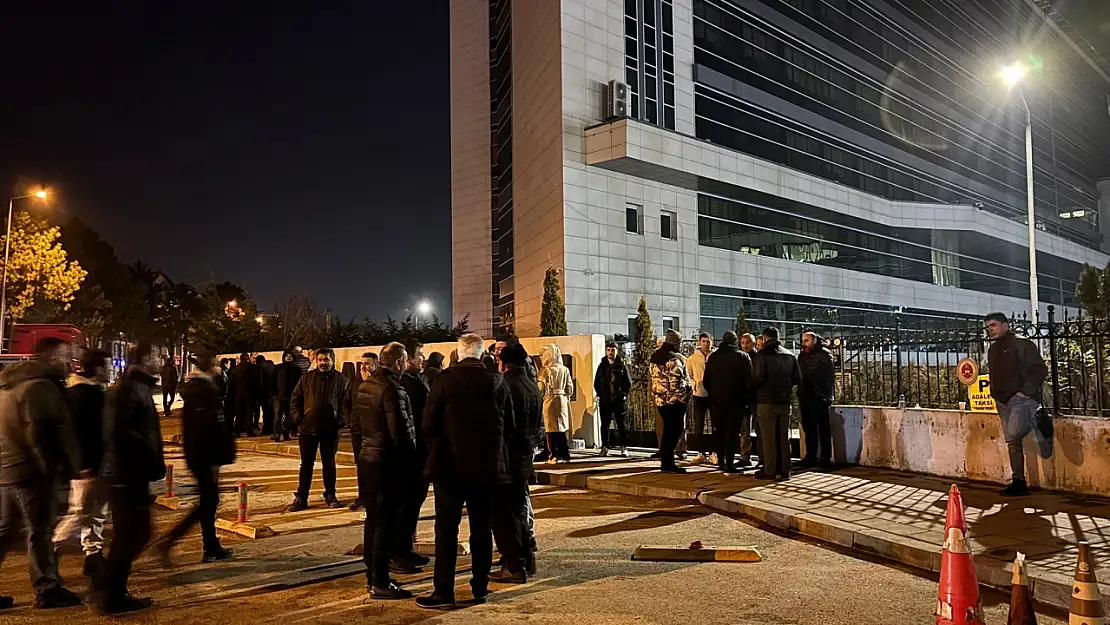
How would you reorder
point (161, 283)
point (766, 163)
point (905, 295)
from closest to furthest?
1. point (766, 163)
2. point (905, 295)
3. point (161, 283)

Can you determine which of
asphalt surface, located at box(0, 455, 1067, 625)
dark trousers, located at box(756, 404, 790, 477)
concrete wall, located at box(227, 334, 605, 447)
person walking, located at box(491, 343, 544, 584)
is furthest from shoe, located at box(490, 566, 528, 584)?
concrete wall, located at box(227, 334, 605, 447)

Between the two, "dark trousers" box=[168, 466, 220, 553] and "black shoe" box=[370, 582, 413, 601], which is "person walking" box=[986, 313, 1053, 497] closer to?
"black shoe" box=[370, 582, 413, 601]

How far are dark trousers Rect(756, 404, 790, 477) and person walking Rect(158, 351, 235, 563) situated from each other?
6.77 metres

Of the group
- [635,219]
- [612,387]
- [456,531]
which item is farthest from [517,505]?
[635,219]

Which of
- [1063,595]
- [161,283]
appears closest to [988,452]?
[1063,595]

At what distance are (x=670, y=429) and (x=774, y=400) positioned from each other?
1.75 m

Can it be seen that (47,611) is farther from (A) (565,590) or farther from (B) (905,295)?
(B) (905,295)

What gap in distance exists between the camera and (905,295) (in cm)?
4959

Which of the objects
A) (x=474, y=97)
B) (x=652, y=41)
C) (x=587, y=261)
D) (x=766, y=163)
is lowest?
(x=587, y=261)

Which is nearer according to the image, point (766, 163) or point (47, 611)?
point (47, 611)

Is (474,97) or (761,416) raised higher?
(474,97)

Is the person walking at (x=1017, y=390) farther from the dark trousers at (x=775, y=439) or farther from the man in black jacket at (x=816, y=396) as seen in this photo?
the dark trousers at (x=775, y=439)

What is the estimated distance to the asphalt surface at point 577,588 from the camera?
5574 mm

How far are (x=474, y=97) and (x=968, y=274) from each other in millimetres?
36293
